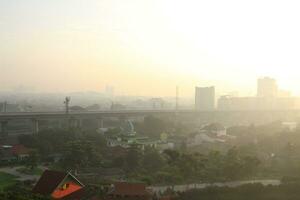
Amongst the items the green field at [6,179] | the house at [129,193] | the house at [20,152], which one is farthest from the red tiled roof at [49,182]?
the house at [20,152]

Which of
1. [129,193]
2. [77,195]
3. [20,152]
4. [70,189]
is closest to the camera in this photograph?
[129,193]

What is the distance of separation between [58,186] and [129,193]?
6.22 feet

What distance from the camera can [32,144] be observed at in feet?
82.2

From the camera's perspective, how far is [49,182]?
11.2 meters

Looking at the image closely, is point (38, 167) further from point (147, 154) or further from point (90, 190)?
point (90, 190)

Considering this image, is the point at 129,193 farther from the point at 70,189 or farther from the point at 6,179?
the point at 6,179

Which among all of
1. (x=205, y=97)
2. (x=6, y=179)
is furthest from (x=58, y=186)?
(x=205, y=97)

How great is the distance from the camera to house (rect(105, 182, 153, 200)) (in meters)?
11.2

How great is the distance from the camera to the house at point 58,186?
10930 mm

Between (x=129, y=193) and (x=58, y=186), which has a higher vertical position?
(x=58, y=186)

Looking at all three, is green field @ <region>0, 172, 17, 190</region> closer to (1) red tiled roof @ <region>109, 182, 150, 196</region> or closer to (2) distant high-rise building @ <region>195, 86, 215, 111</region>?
(1) red tiled roof @ <region>109, 182, 150, 196</region>

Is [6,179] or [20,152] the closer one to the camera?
[6,179]

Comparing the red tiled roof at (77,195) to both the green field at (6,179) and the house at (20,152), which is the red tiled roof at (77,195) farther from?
the house at (20,152)

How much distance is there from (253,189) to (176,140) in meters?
15.6
